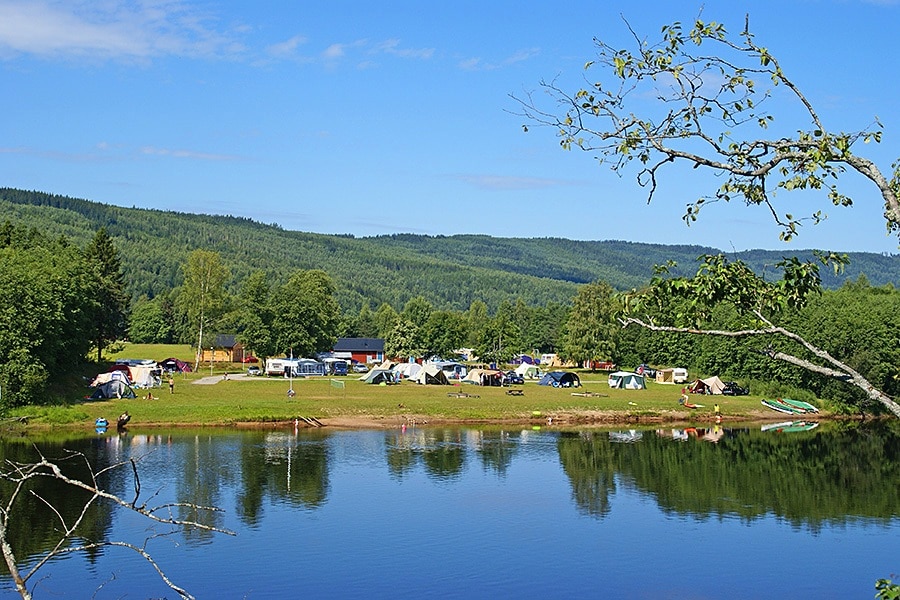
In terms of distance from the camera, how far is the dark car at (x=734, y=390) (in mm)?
80688

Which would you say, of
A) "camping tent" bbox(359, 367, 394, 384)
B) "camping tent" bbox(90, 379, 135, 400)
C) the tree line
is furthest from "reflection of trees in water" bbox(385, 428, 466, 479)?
"camping tent" bbox(359, 367, 394, 384)

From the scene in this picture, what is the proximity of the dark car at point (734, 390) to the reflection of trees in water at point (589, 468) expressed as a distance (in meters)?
27.6

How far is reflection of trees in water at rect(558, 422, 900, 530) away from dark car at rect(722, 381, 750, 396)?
21421 millimetres

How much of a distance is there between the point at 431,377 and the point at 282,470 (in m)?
42.0

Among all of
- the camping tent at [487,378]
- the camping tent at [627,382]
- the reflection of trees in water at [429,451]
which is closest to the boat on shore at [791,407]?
the camping tent at [627,382]

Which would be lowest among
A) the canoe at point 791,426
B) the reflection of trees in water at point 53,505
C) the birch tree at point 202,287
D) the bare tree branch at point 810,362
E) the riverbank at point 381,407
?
the reflection of trees in water at point 53,505

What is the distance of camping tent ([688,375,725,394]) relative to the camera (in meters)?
80.7

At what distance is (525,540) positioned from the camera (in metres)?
30.4

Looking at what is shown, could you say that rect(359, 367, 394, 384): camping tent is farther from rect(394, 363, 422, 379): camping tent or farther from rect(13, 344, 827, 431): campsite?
rect(394, 363, 422, 379): camping tent

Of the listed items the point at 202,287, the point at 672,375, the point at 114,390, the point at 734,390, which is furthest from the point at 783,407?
the point at 202,287

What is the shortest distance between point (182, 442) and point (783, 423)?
40.9 metres

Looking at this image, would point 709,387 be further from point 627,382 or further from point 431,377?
point 431,377

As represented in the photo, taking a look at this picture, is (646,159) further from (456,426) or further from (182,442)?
(456,426)

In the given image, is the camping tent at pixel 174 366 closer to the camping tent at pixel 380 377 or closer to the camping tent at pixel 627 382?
the camping tent at pixel 380 377
